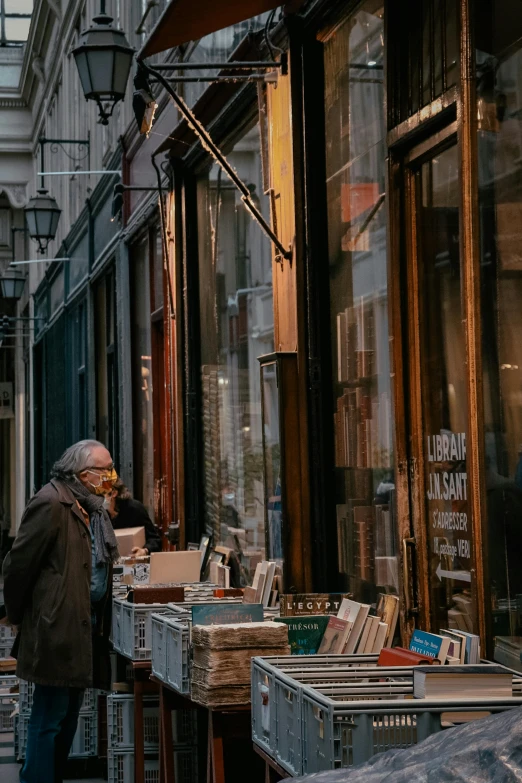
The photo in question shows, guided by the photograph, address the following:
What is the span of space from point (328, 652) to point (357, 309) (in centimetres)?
192

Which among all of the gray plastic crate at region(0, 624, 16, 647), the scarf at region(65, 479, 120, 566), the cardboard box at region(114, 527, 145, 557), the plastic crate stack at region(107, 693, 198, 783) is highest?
the scarf at region(65, 479, 120, 566)

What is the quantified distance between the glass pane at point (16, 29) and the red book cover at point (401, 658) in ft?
92.2

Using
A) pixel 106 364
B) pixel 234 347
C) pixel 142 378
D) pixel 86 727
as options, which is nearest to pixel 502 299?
pixel 234 347

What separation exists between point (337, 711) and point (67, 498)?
3.36m

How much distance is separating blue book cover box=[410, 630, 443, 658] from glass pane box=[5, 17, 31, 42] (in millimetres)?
27995

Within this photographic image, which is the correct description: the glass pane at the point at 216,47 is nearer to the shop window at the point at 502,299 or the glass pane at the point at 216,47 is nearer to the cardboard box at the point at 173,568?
the shop window at the point at 502,299

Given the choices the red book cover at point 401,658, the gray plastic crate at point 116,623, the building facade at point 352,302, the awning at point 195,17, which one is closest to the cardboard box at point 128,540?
the building facade at point 352,302

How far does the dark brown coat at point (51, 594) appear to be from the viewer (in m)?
6.64

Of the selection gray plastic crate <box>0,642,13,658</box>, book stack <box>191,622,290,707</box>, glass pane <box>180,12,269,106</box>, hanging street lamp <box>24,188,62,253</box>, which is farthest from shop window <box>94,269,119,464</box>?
book stack <box>191,622,290,707</box>

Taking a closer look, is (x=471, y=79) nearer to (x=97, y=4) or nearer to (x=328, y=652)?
(x=328, y=652)

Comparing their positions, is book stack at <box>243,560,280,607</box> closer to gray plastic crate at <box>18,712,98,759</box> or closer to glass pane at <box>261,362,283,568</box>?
glass pane at <box>261,362,283,568</box>

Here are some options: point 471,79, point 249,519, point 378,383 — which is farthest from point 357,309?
point 249,519

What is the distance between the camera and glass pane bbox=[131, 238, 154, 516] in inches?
514

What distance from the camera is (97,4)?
53.2 ft
